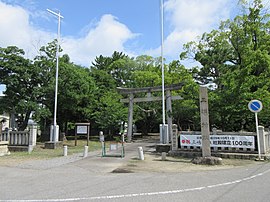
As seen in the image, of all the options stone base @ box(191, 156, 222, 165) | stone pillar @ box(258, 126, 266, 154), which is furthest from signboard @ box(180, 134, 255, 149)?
stone base @ box(191, 156, 222, 165)

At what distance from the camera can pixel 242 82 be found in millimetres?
14727

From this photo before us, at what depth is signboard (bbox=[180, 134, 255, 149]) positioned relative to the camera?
11.9 m

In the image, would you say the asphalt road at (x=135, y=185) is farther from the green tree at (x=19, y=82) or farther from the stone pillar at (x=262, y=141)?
the green tree at (x=19, y=82)

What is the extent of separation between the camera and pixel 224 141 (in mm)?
12352

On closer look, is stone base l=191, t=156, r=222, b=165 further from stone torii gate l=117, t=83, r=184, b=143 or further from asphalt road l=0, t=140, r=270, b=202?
stone torii gate l=117, t=83, r=184, b=143

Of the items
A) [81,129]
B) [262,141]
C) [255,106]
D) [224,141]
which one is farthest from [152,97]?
[262,141]

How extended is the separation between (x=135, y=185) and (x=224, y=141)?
7.28 meters

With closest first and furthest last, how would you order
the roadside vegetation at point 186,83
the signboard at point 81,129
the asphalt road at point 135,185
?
the asphalt road at point 135,185, the roadside vegetation at point 186,83, the signboard at point 81,129

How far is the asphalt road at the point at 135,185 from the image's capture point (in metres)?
5.49

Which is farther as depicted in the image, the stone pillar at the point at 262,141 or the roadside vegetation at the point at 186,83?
the roadside vegetation at the point at 186,83

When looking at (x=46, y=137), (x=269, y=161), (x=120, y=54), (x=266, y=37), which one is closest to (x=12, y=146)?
(x=46, y=137)

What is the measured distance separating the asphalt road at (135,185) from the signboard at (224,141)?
8.47ft

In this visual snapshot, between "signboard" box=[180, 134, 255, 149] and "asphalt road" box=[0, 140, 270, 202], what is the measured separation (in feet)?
8.47

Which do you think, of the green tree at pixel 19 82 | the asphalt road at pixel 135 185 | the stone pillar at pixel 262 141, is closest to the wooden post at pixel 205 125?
the asphalt road at pixel 135 185
